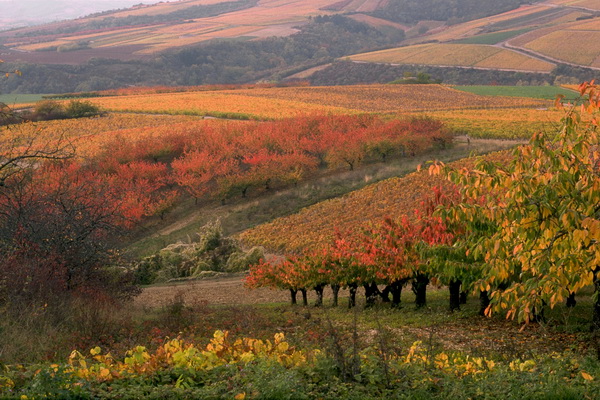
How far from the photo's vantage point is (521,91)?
104188mm

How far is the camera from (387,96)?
101375 mm

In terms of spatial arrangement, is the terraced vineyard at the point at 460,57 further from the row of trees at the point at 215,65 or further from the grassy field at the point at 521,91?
the row of trees at the point at 215,65

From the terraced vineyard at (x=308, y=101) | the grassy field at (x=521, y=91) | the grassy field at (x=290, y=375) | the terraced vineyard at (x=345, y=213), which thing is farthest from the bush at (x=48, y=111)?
the grassy field at (x=290, y=375)

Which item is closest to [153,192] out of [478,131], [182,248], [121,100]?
[182,248]

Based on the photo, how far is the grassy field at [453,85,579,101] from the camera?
96875 millimetres

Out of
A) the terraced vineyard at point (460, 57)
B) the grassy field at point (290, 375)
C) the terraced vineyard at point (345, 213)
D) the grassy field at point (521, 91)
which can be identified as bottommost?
the grassy field at point (521, 91)

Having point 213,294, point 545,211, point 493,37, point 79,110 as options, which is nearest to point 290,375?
point 545,211

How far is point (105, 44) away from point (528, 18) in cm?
11854

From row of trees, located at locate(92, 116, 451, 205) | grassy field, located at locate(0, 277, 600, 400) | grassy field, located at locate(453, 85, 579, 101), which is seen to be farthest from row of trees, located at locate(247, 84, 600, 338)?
grassy field, located at locate(453, 85, 579, 101)

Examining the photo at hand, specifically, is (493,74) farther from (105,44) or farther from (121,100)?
(105,44)

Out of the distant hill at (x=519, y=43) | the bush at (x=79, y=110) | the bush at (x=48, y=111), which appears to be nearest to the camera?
the bush at (x=48, y=111)

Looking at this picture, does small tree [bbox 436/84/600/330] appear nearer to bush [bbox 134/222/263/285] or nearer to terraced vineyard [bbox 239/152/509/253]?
bush [bbox 134/222/263/285]

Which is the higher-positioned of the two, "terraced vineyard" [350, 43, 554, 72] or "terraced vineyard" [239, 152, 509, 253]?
"terraced vineyard" [350, 43, 554, 72]

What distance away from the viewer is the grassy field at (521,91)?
96.9 metres
